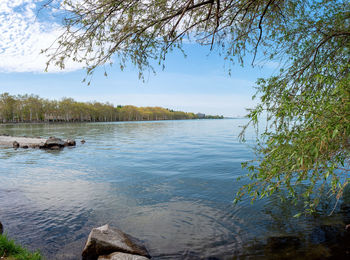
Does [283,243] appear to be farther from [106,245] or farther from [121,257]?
[106,245]

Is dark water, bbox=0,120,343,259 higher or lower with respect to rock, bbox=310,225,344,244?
lower

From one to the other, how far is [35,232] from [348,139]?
10.1m

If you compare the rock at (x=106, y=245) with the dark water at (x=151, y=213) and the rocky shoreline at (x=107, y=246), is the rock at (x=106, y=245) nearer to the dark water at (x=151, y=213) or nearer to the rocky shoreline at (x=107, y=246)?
the rocky shoreline at (x=107, y=246)

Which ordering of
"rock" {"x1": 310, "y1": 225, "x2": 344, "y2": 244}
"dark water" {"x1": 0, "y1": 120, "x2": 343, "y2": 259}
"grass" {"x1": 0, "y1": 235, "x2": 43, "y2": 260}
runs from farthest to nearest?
"dark water" {"x1": 0, "y1": 120, "x2": 343, "y2": 259} < "rock" {"x1": 310, "y1": 225, "x2": 344, "y2": 244} < "grass" {"x1": 0, "y1": 235, "x2": 43, "y2": 260}

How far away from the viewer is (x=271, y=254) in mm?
6762

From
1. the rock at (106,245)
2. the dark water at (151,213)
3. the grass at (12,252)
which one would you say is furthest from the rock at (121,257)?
the grass at (12,252)

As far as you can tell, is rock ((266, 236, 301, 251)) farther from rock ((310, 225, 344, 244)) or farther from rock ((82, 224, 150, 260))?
rock ((82, 224, 150, 260))

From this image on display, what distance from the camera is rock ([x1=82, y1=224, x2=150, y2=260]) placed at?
6.23 m

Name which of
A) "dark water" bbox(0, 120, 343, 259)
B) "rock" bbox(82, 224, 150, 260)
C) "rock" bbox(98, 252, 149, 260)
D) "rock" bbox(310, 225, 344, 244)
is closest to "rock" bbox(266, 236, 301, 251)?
"dark water" bbox(0, 120, 343, 259)

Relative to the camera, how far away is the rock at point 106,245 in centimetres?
623

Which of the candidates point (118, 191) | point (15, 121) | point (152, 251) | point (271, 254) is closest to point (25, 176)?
point (118, 191)

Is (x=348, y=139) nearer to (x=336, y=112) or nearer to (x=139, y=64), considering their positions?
(x=336, y=112)

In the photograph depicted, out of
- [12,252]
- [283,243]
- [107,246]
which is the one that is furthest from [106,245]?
[283,243]

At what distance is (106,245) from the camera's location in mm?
6238
